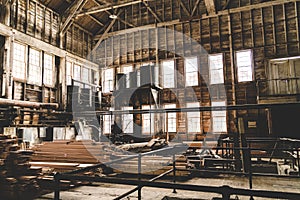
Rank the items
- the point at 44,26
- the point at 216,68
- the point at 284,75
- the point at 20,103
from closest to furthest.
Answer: the point at 20,103, the point at 284,75, the point at 44,26, the point at 216,68

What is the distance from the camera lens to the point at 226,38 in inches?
550

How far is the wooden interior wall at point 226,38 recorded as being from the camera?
12852 mm

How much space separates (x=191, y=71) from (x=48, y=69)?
26.9 ft

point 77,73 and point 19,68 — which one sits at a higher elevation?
point 77,73

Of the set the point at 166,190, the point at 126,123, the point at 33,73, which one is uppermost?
the point at 33,73

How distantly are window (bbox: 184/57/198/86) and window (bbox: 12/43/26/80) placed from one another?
29.0ft

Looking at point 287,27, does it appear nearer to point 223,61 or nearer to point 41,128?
point 223,61

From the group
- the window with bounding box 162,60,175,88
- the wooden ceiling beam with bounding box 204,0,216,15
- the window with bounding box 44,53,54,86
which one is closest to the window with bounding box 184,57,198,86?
the window with bounding box 162,60,175,88

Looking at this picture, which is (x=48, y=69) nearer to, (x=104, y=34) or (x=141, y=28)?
(x=104, y=34)

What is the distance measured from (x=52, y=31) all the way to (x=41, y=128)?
5544 mm

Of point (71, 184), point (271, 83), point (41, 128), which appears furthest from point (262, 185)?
point (41, 128)

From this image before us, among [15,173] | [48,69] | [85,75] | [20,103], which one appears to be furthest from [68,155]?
[85,75]

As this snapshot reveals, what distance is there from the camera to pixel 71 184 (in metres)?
5.80

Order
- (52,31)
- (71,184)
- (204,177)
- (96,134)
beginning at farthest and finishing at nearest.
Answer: (96,134) → (52,31) → (204,177) → (71,184)
